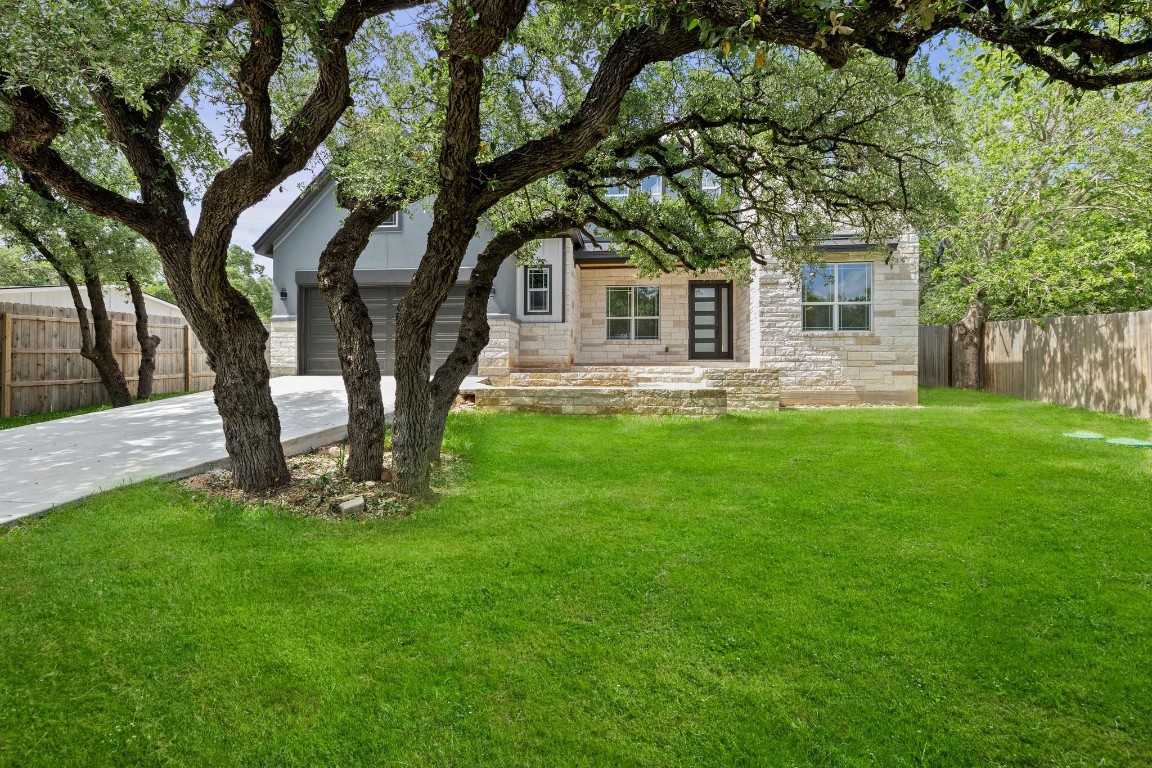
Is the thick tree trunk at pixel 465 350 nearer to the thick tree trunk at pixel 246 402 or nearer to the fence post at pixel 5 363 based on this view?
the thick tree trunk at pixel 246 402

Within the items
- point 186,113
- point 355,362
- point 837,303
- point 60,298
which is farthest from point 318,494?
point 60,298

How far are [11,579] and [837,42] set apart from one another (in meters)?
5.51

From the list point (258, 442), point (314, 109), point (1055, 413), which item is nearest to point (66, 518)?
point (258, 442)

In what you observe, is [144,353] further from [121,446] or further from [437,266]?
[437,266]

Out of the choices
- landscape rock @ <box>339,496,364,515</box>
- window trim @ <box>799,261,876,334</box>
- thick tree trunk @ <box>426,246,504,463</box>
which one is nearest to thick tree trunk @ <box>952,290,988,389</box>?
window trim @ <box>799,261,876,334</box>

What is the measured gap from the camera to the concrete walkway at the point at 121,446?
4809 millimetres

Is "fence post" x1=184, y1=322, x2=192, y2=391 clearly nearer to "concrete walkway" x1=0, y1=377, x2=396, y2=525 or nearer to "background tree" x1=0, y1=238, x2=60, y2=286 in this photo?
"background tree" x1=0, y1=238, x2=60, y2=286

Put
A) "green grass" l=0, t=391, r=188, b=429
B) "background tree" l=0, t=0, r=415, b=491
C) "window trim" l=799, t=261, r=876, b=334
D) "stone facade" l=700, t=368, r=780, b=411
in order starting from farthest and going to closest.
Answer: "window trim" l=799, t=261, r=876, b=334, "stone facade" l=700, t=368, r=780, b=411, "green grass" l=0, t=391, r=188, b=429, "background tree" l=0, t=0, r=415, b=491

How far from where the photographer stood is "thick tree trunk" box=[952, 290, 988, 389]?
1482 centimetres

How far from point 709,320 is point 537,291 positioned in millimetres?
4696

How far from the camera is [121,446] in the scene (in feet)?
21.0

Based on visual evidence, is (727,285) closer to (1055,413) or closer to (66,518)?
(1055,413)

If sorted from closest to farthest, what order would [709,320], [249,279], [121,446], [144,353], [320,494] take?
1. [320,494]
2. [121,446]
3. [144,353]
4. [709,320]
5. [249,279]

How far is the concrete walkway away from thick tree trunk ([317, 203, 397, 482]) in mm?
1512
